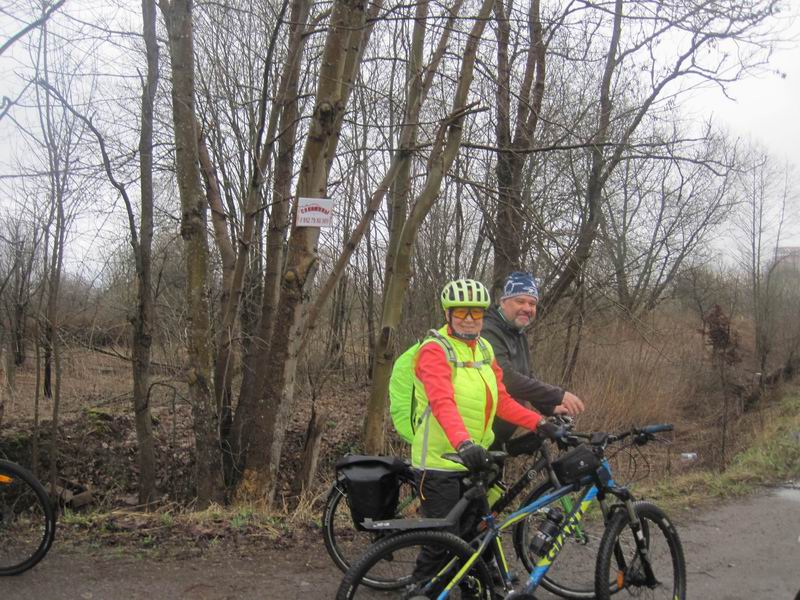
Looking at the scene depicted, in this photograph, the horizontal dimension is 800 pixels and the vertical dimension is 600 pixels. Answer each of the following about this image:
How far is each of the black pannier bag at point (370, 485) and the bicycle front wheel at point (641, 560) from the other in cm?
111

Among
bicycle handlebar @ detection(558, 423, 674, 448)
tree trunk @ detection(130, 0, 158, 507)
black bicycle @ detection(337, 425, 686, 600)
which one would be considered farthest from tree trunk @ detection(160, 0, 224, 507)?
bicycle handlebar @ detection(558, 423, 674, 448)

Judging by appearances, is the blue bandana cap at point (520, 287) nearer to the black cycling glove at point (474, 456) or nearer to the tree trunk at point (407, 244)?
the black cycling glove at point (474, 456)

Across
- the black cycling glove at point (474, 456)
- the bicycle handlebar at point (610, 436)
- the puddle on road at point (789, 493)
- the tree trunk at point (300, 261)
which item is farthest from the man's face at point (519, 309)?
the puddle on road at point (789, 493)

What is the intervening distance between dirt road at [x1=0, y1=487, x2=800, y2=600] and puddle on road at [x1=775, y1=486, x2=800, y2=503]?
1413 mm

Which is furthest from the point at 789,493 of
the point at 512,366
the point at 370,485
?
the point at 370,485

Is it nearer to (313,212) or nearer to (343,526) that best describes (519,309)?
(343,526)

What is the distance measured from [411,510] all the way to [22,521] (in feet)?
7.97

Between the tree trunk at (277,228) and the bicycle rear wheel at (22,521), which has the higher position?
the tree trunk at (277,228)

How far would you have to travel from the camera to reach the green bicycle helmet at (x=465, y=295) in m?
3.61

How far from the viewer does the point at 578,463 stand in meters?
3.57

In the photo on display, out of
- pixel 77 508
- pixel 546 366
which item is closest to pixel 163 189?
pixel 77 508

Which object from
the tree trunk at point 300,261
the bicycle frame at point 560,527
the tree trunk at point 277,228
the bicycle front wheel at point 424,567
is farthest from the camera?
the tree trunk at point 277,228

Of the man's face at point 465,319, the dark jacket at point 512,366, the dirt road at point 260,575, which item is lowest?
the dirt road at point 260,575

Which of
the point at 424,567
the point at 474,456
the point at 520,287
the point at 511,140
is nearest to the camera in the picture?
the point at 474,456
